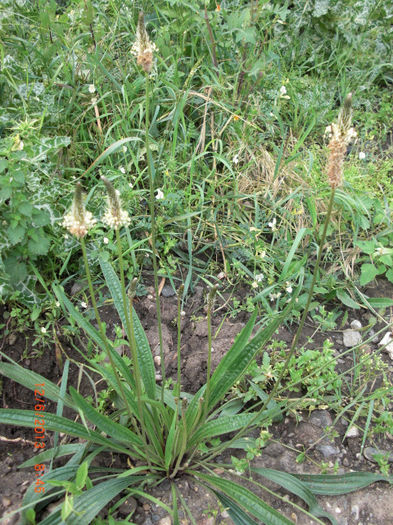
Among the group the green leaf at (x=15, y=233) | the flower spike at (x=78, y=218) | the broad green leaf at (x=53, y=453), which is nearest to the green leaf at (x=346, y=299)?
the broad green leaf at (x=53, y=453)

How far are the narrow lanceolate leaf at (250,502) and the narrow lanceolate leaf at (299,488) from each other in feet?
0.49

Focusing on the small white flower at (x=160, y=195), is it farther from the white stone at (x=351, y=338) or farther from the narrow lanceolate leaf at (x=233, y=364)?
the white stone at (x=351, y=338)

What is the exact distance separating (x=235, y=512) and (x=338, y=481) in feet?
1.37

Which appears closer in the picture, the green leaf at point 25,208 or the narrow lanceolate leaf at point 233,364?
the narrow lanceolate leaf at point 233,364

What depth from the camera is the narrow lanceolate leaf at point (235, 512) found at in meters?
1.65

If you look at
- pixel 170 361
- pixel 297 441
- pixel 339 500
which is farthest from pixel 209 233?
pixel 339 500

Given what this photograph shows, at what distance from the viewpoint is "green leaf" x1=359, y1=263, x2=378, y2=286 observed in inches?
96.3

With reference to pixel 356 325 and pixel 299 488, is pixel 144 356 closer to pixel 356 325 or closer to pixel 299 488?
pixel 299 488

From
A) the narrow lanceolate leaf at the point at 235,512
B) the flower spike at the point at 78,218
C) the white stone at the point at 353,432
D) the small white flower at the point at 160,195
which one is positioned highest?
the flower spike at the point at 78,218

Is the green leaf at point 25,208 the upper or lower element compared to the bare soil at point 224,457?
upper

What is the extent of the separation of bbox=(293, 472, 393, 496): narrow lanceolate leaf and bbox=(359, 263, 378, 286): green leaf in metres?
0.95

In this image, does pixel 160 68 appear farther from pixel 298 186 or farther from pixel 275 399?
pixel 275 399

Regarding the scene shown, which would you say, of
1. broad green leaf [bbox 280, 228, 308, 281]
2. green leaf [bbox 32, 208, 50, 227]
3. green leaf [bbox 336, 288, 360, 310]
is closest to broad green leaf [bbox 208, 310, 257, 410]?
broad green leaf [bbox 280, 228, 308, 281]

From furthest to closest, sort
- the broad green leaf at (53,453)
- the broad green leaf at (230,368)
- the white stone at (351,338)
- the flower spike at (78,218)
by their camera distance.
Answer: the white stone at (351,338) → the broad green leaf at (230,368) → the broad green leaf at (53,453) → the flower spike at (78,218)
